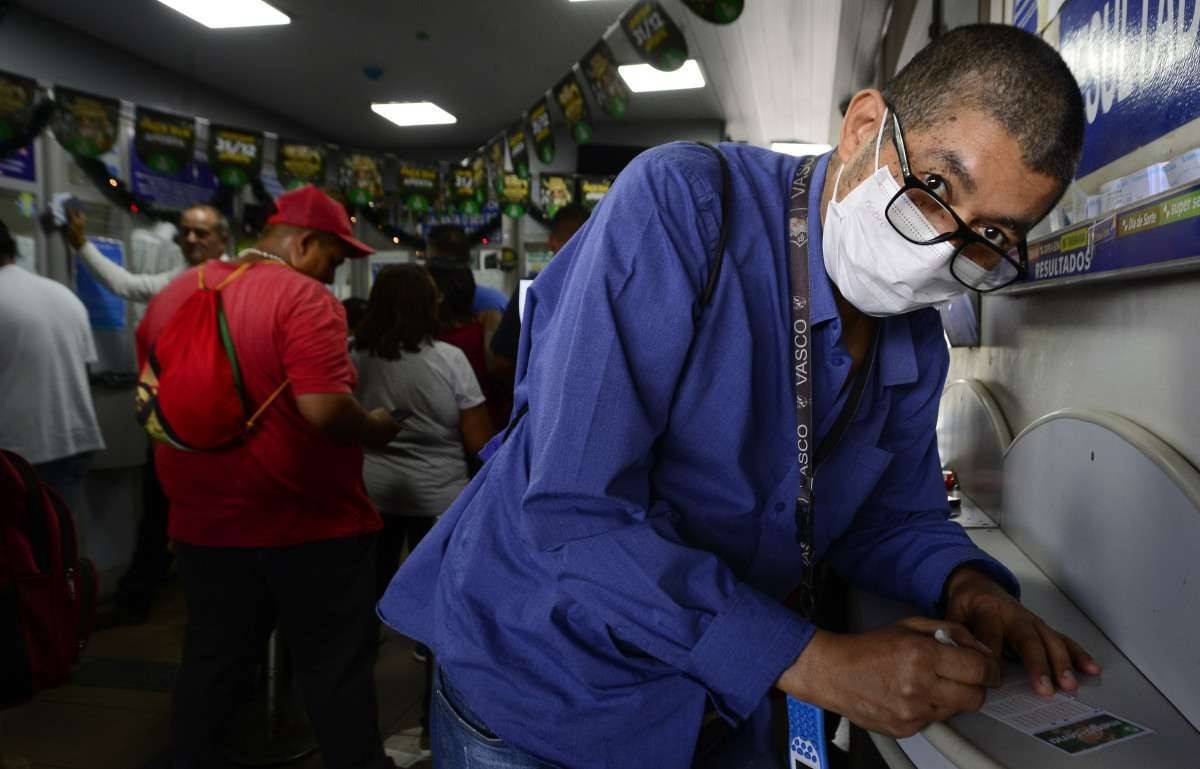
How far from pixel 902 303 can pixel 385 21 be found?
5.74m

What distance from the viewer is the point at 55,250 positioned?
4789 mm

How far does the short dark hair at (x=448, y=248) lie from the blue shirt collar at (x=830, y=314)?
9.14 feet

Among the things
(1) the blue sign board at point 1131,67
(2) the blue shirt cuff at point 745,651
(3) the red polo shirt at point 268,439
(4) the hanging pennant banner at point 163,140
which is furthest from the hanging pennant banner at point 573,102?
(2) the blue shirt cuff at point 745,651

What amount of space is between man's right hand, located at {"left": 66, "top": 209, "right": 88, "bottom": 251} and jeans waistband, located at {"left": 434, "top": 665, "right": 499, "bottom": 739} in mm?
4771

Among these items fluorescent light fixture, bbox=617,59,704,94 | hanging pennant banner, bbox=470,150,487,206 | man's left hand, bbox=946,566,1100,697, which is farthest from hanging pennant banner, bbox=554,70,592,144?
man's left hand, bbox=946,566,1100,697

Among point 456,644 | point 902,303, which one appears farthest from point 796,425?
point 456,644

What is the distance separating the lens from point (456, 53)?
653 centimetres

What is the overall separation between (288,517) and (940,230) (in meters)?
1.82

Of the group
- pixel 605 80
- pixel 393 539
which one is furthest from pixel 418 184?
pixel 393 539

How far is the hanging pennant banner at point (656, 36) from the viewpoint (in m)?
4.25

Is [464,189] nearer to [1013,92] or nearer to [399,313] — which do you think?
[399,313]

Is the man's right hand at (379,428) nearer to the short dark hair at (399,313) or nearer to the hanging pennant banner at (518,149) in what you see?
the short dark hair at (399,313)

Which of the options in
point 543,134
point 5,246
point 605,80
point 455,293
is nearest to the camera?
point 5,246

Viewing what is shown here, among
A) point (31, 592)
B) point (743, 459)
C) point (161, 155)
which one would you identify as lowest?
point (31, 592)
